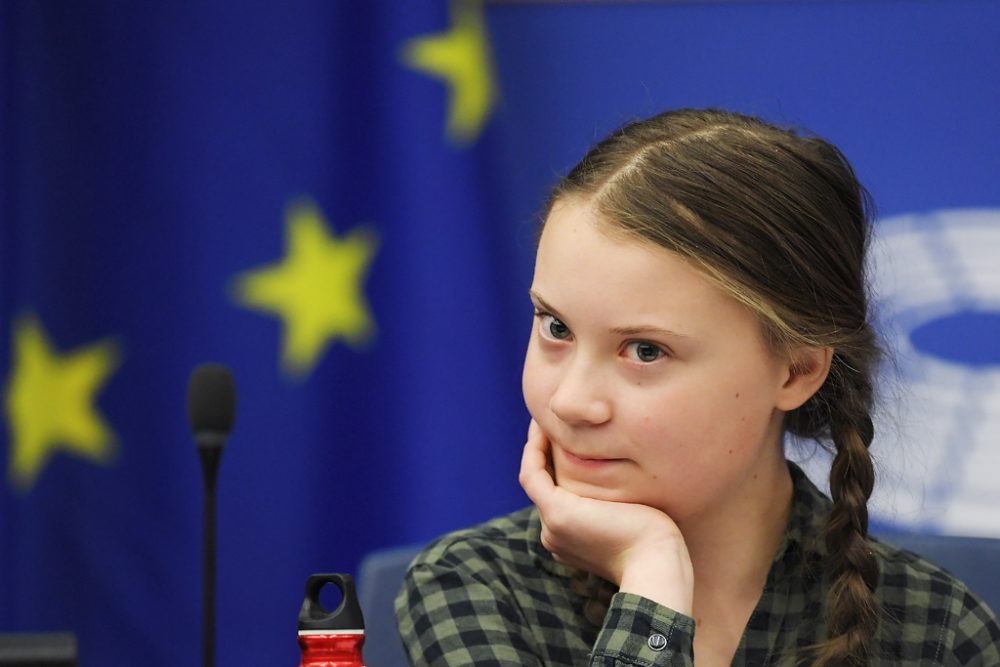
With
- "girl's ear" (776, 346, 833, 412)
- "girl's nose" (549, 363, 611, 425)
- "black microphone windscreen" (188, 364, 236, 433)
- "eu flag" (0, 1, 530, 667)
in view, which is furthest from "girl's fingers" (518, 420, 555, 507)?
"eu flag" (0, 1, 530, 667)

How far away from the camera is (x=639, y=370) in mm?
1116

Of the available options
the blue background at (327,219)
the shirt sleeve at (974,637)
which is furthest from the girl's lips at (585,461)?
the blue background at (327,219)

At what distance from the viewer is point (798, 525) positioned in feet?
4.37

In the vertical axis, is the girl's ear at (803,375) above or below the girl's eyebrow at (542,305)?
below

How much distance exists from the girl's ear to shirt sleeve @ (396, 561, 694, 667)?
24 cm

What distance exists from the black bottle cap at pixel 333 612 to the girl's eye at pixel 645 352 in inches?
12.9

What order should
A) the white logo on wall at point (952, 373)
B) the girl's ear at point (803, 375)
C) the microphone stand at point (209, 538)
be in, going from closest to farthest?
the microphone stand at point (209, 538)
the girl's ear at point (803, 375)
the white logo on wall at point (952, 373)

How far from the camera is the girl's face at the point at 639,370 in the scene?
1.11 meters

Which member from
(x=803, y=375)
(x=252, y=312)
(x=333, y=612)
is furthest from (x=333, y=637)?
(x=252, y=312)

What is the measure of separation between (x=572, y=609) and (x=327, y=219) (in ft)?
3.09

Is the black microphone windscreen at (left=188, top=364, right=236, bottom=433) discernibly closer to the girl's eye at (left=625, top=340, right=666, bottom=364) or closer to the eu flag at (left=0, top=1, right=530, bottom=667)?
the girl's eye at (left=625, top=340, right=666, bottom=364)

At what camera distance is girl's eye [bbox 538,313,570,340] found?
1.16 meters

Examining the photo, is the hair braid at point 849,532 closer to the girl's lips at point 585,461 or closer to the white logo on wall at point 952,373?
the girl's lips at point 585,461

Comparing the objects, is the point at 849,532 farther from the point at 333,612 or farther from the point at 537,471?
the point at 333,612
